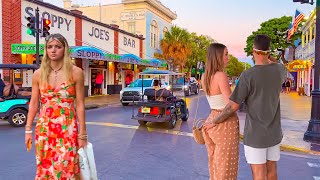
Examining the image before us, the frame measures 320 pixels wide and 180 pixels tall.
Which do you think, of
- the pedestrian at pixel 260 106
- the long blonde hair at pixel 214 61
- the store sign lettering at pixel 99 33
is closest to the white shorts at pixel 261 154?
the pedestrian at pixel 260 106

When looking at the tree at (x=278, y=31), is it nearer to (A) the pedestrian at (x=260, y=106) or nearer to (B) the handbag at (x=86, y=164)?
(A) the pedestrian at (x=260, y=106)

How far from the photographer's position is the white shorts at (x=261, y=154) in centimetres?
326

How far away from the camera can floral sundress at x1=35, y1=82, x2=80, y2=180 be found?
315cm

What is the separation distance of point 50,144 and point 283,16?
170 ft

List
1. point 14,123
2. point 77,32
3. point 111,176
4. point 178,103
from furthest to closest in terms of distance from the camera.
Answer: point 77,32
point 178,103
point 14,123
point 111,176

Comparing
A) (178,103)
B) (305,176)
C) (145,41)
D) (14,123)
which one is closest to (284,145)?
(305,176)

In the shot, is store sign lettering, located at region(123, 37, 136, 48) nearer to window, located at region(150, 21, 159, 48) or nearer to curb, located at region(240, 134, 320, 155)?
window, located at region(150, 21, 159, 48)

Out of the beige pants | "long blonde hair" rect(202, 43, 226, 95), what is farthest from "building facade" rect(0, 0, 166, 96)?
the beige pants

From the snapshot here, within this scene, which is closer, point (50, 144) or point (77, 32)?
point (50, 144)

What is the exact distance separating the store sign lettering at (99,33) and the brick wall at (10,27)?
309 inches

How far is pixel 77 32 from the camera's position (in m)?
23.7

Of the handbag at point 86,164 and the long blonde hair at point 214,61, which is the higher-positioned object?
the long blonde hair at point 214,61

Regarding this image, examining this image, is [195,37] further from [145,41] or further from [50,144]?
[50,144]

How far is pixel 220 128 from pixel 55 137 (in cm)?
167
